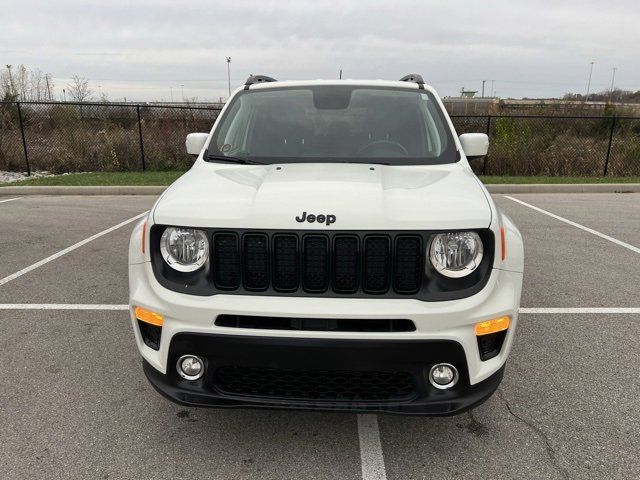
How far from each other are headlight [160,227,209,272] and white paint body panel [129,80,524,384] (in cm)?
6

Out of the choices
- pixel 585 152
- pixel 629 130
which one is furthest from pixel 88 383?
pixel 629 130

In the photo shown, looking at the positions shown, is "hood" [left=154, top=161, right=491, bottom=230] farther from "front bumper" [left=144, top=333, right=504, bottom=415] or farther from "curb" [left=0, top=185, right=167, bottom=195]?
"curb" [left=0, top=185, right=167, bottom=195]

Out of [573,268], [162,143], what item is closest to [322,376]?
[573,268]

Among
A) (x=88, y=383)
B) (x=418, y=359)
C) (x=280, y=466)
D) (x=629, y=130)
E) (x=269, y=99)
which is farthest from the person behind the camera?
(x=629, y=130)

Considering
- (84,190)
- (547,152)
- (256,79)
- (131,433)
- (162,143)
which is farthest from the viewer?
(162,143)

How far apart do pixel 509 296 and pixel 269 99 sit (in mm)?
2374

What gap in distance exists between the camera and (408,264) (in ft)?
7.31

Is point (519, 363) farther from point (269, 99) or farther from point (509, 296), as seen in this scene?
point (269, 99)

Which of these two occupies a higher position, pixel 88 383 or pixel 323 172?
pixel 323 172

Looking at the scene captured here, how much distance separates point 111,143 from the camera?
14.5 m

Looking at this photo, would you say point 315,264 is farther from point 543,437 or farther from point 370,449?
point 543,437

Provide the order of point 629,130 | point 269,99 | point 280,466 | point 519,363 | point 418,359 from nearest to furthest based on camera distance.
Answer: point 418,359 → point 280,466 → point 519,363 → point 269,99 → point 629,130

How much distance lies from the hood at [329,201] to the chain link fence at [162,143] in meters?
11.1

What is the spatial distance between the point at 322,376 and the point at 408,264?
0.64 m
